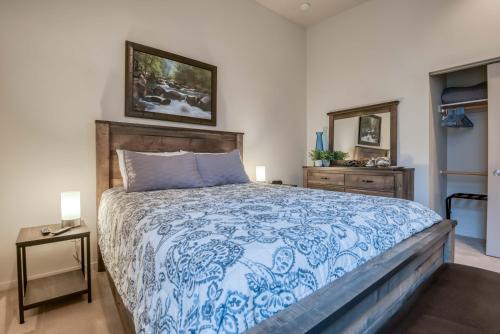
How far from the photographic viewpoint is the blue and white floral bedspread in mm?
698

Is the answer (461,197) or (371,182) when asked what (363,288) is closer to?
(371,182)

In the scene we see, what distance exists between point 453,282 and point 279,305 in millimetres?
1045

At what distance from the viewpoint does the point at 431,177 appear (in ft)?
10.5

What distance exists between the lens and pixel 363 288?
872 millimetres

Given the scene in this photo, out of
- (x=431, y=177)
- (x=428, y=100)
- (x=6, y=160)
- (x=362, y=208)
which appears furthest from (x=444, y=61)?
(x=6, y=160)

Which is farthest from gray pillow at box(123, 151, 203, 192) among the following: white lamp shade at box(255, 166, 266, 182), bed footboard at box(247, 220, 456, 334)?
bed footboard at box(247, 220, 456, 334)

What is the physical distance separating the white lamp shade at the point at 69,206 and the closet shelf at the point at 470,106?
4096 mm

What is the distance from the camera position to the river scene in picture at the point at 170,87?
2697 millimetres

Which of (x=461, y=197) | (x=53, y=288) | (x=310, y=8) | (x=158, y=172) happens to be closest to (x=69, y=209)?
(x=53, y=288)

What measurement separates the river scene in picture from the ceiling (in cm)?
161

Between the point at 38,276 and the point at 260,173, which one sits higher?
the point at 260,173

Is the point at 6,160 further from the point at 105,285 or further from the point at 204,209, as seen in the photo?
the point at 204,209

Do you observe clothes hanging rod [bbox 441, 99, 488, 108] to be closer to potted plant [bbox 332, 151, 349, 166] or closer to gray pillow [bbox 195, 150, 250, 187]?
potted plant [bbox 332, 151, 349, 166]

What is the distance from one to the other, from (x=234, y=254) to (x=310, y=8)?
4180 mm
